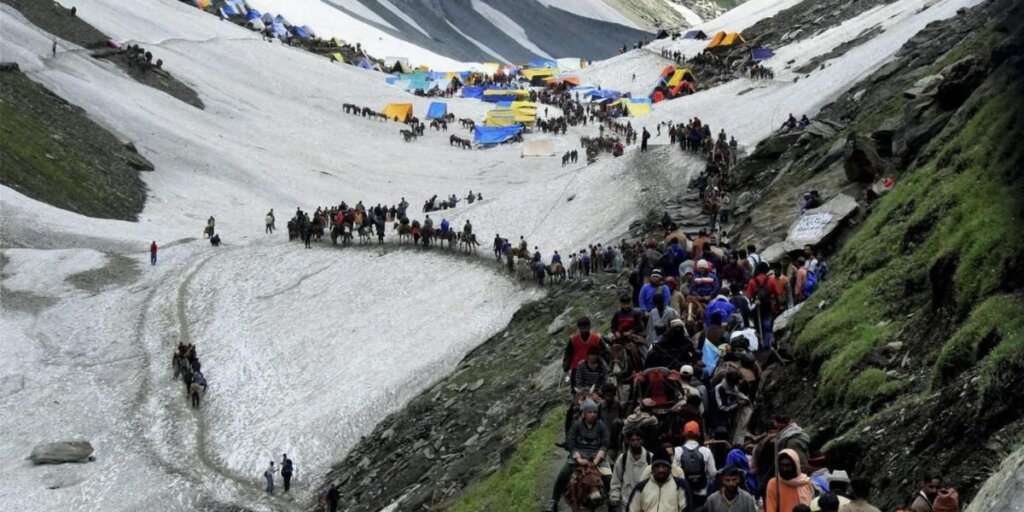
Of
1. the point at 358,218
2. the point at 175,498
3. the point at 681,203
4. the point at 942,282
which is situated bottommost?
the point at 175,498

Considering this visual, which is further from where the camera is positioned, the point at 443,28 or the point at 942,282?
the point at 443,28

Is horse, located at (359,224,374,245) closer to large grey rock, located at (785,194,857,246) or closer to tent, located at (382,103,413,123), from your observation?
large grey rock, located at (785,194,857,246)

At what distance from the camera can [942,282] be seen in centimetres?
1625

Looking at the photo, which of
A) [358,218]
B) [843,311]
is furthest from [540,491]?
[358,218]

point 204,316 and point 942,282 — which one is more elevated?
point 942,282

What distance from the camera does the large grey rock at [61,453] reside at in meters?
35.3

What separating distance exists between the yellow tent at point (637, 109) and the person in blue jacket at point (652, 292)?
6299 cm

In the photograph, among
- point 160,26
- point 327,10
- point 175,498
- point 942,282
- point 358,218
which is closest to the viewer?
point 942,282

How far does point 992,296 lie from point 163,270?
41.8 metres

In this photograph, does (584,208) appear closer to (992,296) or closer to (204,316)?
(204,316)

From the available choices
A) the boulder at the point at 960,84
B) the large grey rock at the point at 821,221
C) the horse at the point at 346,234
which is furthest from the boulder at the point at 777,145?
the horse at the point at 346,234

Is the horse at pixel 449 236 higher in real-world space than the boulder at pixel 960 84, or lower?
lower

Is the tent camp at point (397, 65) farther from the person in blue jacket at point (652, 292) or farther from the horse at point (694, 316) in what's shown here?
the horse at point (694, 316)

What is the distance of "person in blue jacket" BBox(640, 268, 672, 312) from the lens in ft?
64.1
